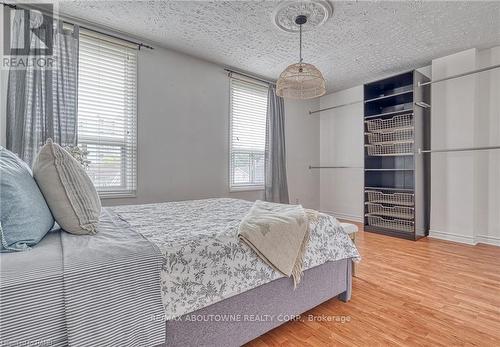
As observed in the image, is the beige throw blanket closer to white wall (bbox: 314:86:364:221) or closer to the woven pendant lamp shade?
the woven pendant lamp shade

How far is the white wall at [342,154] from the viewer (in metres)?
4.61

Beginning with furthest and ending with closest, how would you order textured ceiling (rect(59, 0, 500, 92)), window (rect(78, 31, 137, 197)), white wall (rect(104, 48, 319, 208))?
white wall (rect(104, 48, 319, 208))
window (rect(78, 31, 137, 197))
textured ceiling (rect(59, 0, 500, 92))

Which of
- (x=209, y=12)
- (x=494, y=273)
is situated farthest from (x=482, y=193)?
(x=209, y=12)

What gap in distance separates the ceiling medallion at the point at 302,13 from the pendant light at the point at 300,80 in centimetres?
6

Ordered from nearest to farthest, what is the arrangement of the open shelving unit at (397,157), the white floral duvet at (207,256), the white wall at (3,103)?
the white floral duvet at (207,256), the white wall at (3,103), the open shelving unit at (397,157)

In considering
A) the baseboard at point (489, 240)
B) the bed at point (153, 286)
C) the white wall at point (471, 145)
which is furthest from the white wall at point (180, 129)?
the baseboard at point (489, 240)

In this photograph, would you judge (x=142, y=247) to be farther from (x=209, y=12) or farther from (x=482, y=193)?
(x=482, y=193)

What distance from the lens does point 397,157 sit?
404cm

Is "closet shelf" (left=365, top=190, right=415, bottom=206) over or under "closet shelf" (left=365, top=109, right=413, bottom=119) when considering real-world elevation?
under

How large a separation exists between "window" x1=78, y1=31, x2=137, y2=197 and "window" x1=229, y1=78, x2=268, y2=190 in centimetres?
144

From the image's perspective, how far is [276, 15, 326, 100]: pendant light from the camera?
222 centimetres

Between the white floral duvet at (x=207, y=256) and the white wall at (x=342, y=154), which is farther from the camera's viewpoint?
the white wall at (x=342, y=154)

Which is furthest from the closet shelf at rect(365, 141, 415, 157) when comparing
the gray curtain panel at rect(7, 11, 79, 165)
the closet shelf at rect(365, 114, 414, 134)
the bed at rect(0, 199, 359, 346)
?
the gray curtain panel at rect(7, 11, 79, 165)

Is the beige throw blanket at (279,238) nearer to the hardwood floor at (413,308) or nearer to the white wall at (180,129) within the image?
the hardwood floor at (413,308)
